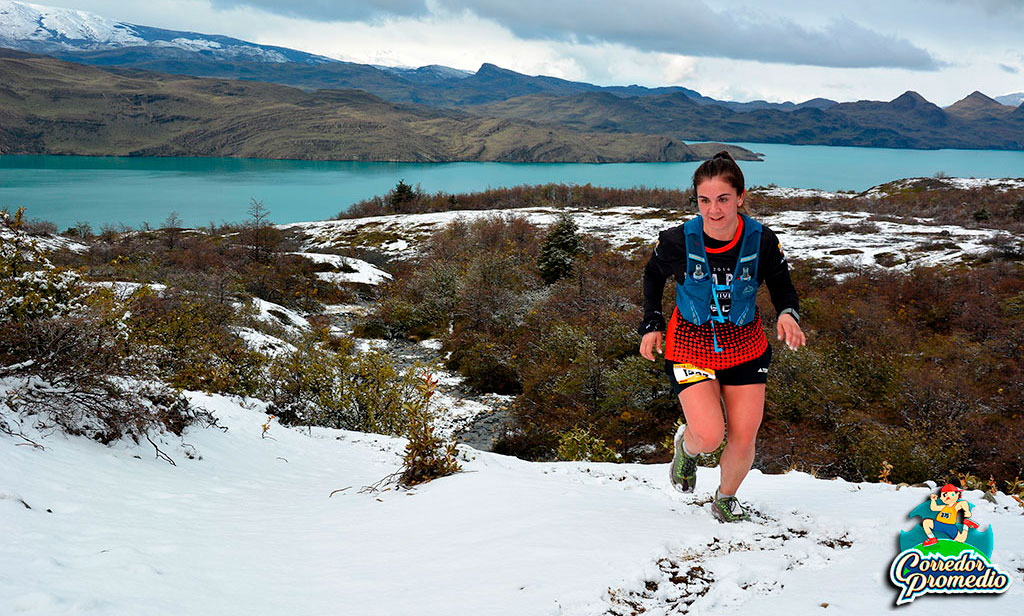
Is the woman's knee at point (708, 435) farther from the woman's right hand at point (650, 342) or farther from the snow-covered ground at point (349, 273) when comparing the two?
the snow-covered ground at point (349, 273)

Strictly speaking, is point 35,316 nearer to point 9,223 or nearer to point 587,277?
point 9,223

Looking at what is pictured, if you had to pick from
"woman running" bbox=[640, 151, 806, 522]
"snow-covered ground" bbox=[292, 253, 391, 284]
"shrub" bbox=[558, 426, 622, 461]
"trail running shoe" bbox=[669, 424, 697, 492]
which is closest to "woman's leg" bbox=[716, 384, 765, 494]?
"woman running" bbox=[640, 151, 806, 522]

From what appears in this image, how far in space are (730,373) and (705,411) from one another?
0.29 metres

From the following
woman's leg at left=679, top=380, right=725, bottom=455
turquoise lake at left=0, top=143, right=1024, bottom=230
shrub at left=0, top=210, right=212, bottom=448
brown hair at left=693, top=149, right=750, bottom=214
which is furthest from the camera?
turquoise lake at left=0, top=143, right=1024, bottom=230

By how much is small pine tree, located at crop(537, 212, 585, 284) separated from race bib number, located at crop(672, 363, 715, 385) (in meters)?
22.9

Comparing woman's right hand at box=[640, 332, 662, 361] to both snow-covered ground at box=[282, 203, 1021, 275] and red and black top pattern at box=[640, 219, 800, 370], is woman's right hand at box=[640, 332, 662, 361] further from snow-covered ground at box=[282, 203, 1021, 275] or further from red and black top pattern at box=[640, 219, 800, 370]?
snow-covered ground at box=[282, 203, 1021, 275]

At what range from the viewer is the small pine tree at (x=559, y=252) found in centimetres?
2630

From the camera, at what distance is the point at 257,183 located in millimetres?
103500

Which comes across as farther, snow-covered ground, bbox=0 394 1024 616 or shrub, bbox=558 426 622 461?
shrub, bbox=558 426 622 461

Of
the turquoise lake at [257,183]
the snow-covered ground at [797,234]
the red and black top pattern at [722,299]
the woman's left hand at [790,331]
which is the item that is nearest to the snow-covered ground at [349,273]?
the snow-covered ground at [797,234]

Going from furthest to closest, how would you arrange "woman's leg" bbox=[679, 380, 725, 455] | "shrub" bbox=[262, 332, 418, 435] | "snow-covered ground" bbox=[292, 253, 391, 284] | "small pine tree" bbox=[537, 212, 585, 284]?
"snow-covered ground" bbox=[292, 253, 391, 284] < "small pine tree" bbox=[537, 212, 585, 284] < "shrub" bbox=[262, 332, 418, 435] < "woman's leg" bbox=[679, 380, 725, 455]

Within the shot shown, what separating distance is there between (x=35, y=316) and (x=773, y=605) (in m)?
6.56

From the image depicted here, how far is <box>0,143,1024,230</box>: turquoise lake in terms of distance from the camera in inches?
2714

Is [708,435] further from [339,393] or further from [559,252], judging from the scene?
[559,252]
